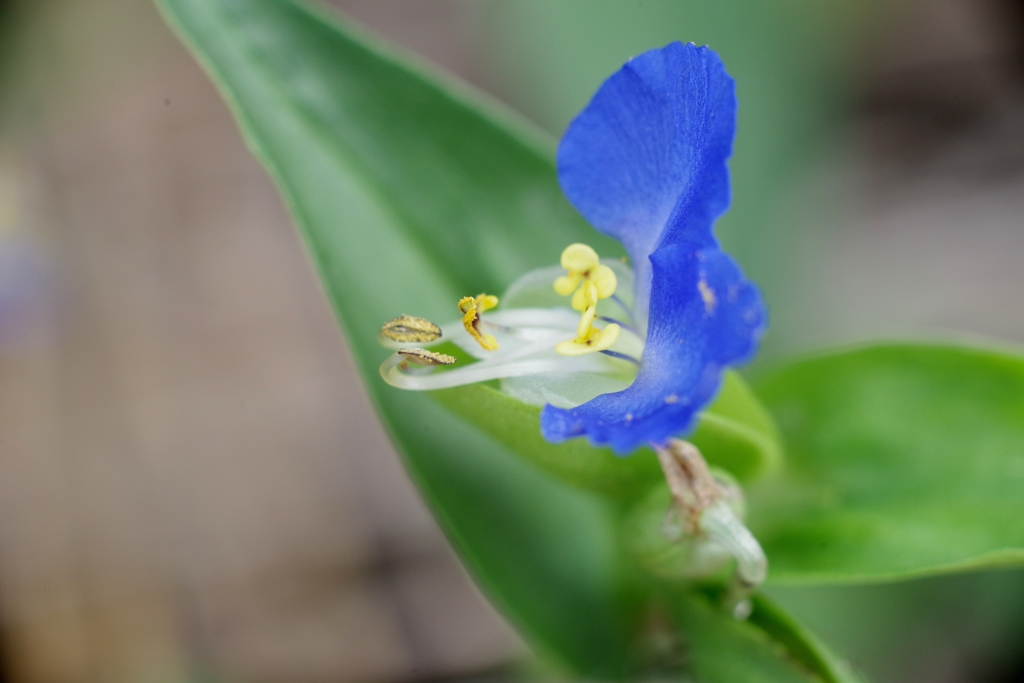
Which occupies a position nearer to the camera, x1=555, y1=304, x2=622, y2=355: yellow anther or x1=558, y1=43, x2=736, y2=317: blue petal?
x1=558, y1=43, x2=736, y2=317: blue petal

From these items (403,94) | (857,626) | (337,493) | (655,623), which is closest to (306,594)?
(337,493)

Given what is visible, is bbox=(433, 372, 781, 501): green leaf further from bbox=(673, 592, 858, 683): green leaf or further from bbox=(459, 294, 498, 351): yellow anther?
bbox=(673, 592, 858, 683): green leaf

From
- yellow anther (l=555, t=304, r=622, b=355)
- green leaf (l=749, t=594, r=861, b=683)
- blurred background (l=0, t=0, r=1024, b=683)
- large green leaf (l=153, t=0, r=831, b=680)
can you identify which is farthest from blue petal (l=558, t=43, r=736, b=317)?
blurred background (l=0, t=0, r=1024, b=683)

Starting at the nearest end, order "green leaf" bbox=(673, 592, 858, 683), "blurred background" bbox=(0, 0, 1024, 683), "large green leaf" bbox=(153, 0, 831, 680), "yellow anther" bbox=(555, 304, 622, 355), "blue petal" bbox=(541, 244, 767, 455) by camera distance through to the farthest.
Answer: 1. "blue petal" bbox=(541, 244, 767, 455)
2. "yellow anther" bbox=(555, 304, 622, 355)
3. "green leaf" bbox=(673, 592, 858, 683)
4. "large green leaf" bbox=(153, 0, 831, 680)
5. "blurred background" bbox=(0, 0, 1024, 683)

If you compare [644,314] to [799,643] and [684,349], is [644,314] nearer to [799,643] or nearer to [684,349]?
[684,349]

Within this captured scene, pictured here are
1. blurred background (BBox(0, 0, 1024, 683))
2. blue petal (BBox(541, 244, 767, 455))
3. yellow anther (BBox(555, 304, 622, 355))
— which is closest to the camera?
blue petal (BBox(541, 244, 767, 455))

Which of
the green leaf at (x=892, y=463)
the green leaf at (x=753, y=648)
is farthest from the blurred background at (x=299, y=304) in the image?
the green leaf at (x=753, y=648)
